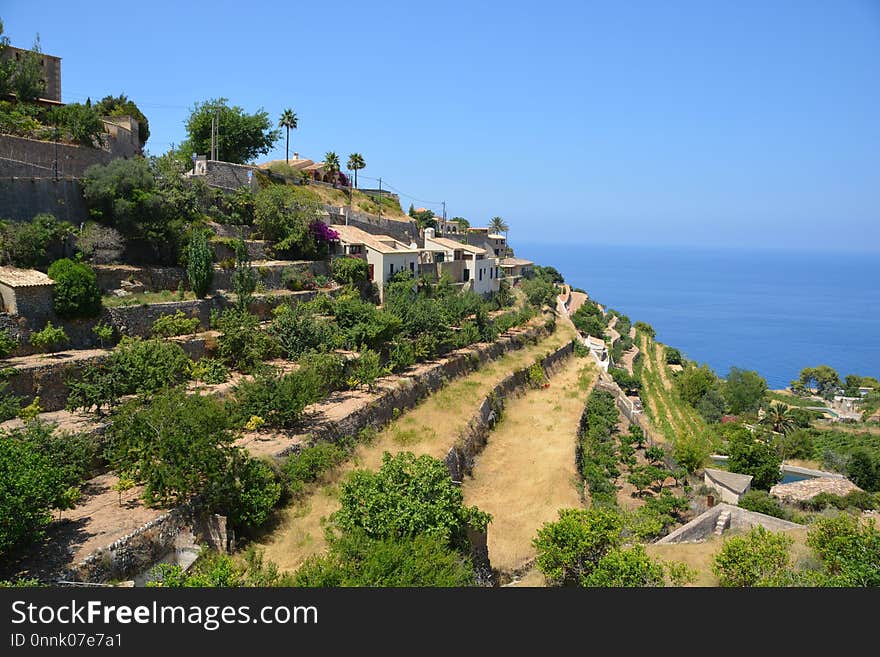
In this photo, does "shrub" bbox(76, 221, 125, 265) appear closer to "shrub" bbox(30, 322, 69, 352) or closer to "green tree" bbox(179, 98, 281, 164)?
"shrub" bbox(30, 322, 69, 352)

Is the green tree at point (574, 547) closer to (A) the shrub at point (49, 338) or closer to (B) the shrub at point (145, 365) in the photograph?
(B) the shrub at point (145, 365)

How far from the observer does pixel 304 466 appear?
20.9 metres

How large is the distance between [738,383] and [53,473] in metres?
65.6

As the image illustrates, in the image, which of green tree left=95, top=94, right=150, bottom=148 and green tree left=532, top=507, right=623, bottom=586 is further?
green tree left=95, top=94, right=150, bottom=148

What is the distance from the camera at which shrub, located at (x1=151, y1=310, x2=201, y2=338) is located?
82.7 ft

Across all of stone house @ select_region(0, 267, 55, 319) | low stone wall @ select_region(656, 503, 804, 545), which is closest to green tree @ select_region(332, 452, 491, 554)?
low stone wall @ select_region(656, 503, 804, 545)

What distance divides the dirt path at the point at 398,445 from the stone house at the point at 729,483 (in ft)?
42.8

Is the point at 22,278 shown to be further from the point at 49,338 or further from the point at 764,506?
the point at 764,506

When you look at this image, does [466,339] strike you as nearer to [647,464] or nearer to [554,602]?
[647,464]

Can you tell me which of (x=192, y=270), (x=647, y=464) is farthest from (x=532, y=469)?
(x=192, y=270)

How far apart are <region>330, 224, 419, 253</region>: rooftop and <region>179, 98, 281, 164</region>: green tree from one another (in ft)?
44.9

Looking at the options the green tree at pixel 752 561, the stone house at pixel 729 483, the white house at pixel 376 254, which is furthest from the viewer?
the white house at pixel 376 254

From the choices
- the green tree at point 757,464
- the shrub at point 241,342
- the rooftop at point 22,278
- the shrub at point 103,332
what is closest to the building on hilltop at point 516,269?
the green tree at point 757,464

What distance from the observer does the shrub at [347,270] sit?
36500mm
